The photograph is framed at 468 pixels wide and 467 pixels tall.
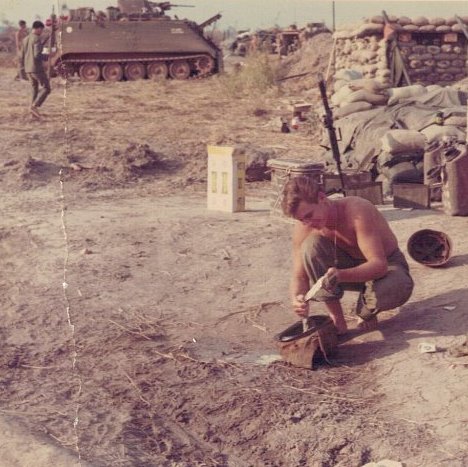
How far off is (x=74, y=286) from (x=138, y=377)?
1.49 meters

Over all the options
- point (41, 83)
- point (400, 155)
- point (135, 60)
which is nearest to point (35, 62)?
point (41, 83)

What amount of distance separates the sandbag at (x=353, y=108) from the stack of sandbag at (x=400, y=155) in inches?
94.1

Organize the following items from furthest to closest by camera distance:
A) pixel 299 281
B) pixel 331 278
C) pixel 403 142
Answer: pixel 403 142 < pixel 299 281 < pixel 331 278

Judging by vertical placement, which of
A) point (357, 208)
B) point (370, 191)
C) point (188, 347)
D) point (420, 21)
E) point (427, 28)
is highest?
point (420, 21)

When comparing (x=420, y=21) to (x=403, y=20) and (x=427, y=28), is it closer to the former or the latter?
(x=427, y=28)

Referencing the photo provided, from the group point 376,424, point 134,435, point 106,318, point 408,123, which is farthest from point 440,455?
point 408,123

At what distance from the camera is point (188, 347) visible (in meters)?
4.69

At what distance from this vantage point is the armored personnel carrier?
21.6m

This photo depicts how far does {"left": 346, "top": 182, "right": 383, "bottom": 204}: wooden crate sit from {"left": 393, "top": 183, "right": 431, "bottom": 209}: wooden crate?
0.78 ft

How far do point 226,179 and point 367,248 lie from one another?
3424mm

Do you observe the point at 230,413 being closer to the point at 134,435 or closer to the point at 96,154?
the point at 134,435

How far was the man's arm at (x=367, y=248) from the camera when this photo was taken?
14.4ft

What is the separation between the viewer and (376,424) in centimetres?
369

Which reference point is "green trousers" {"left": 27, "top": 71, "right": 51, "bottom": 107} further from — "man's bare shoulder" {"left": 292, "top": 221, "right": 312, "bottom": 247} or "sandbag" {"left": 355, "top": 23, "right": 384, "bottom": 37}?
"man's bare shoulder" {"left": 292, "top": 221, "right": 312, "bottom": 247}
